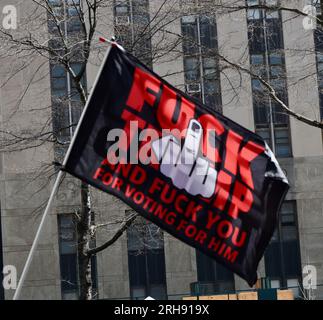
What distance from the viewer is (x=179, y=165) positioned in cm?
692

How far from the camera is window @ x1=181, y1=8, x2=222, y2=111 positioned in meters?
16.3

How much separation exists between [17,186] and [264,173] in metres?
28.5

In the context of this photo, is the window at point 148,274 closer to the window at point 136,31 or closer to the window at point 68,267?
the window at point 68,267

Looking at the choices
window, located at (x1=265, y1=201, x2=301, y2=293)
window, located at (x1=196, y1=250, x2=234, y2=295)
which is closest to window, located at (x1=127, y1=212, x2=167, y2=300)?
window, located at (x1=196, y1=250, x2=234, y2=295)

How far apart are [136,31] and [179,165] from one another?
31.7 ft

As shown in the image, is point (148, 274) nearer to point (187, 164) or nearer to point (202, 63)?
point (202, 63)

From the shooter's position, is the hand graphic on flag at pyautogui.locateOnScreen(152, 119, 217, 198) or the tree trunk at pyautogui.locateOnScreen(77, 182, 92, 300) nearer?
the hand graphic on flag at pyautogui.locateOnScreen(152, 119, 217, 198)

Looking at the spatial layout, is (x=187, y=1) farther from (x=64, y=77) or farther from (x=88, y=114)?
(x=64, y=77)

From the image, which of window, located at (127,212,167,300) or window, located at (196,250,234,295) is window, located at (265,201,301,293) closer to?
window, located at (196,250,234,295)

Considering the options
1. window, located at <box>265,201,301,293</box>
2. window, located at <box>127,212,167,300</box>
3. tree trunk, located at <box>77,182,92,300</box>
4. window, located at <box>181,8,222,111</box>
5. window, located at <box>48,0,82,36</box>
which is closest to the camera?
tree trunk, located at <box>77,182,92,300</box>

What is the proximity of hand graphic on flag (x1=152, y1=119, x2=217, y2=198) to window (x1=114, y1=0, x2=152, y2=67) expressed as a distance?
879 centimetres

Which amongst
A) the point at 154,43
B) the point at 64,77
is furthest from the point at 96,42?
the point at 64,77

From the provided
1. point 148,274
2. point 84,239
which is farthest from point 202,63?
point 148,274

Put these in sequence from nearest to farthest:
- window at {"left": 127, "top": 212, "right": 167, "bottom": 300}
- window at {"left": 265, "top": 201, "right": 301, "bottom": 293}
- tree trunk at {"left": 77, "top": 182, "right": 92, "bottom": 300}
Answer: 1. tree trunk at {"left": 77, "top": 182, "right": 92, "bottom": 300}
2. window at {"left": 127, "top": 212, "right": 167, "bottom": 300}
3. window at {"left": 265, "top": 201, "right": 301, "bottom": 293}
